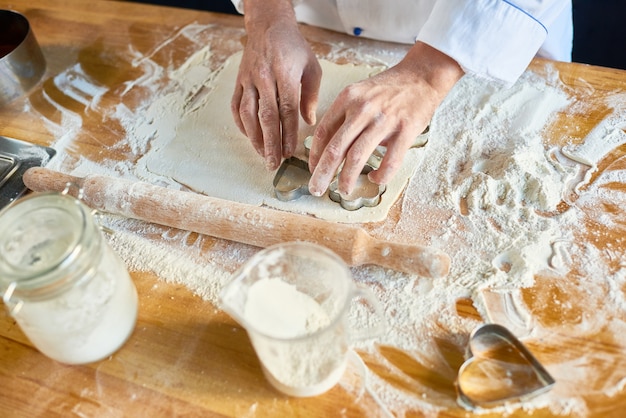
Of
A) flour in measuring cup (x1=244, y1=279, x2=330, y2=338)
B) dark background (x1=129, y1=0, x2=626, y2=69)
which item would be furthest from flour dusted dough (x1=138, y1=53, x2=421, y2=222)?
dark background (x1=129, y1=0, x2=626, y2=69)

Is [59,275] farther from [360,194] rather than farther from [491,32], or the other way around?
[491,32]

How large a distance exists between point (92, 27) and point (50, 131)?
1.31 ft

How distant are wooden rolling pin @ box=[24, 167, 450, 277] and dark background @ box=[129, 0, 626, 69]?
3.81 feet

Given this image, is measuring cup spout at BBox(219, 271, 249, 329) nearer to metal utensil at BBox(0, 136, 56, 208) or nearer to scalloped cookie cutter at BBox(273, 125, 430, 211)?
scalloped cookie cutter at BBox(273, 125, 430, 211)

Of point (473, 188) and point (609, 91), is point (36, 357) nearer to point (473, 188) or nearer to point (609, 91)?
point (473, 188)

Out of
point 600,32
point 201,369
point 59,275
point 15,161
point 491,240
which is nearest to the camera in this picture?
point 59,275

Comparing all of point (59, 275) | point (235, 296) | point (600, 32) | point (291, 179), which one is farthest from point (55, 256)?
point (600, 32)

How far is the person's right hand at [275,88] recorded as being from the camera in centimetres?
93

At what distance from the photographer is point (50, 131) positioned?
3.69 feet

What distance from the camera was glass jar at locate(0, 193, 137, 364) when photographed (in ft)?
1.92

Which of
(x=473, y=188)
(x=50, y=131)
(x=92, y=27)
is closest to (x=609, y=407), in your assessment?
(x=473, y=188)

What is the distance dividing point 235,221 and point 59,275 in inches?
11.7

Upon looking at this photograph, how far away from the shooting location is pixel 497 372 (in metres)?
0.67

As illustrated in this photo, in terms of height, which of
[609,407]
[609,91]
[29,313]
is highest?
[609,91]
